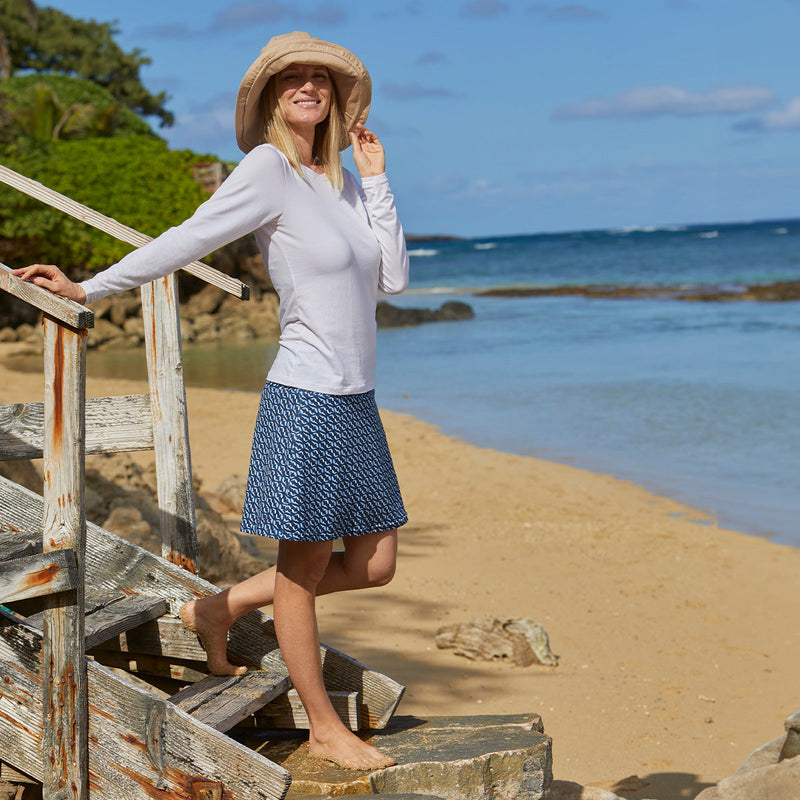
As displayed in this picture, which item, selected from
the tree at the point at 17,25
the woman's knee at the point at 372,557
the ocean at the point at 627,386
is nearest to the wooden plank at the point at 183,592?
the woman's knee at the point at 372,557

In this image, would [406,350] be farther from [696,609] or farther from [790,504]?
[696,609]

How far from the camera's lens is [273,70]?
2561 mm

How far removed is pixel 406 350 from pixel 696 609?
14.4m

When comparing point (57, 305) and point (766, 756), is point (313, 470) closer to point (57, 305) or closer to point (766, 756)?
point (57, 305)

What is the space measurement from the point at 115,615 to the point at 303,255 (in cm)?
122

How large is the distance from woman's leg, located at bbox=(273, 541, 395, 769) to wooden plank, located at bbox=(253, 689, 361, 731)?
0.15m

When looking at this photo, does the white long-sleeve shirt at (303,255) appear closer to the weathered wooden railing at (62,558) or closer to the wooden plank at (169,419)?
the weathered wooden railing at (62,558)

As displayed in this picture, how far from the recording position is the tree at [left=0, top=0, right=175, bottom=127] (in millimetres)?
37281

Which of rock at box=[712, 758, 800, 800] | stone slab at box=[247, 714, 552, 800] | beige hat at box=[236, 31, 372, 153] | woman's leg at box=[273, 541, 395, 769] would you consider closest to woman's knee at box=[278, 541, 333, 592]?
woman's leg at box=[273, 541, 395, 769]

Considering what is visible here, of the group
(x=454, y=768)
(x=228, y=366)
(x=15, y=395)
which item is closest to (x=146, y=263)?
(x=454, y=768)

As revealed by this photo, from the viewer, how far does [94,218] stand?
287 centimetres

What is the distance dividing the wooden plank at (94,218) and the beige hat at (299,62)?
0.41 meters

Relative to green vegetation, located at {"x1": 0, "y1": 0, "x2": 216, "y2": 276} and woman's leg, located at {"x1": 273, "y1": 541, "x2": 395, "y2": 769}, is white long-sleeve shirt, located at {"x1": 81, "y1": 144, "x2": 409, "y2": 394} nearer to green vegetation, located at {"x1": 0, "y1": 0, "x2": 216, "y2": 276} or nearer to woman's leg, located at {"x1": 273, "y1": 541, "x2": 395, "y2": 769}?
woman's leg, located at {"x1": 273, "y1": 541, "x2": 395, "y2": 769}

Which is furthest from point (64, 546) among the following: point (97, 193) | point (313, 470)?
point (97, 193)
